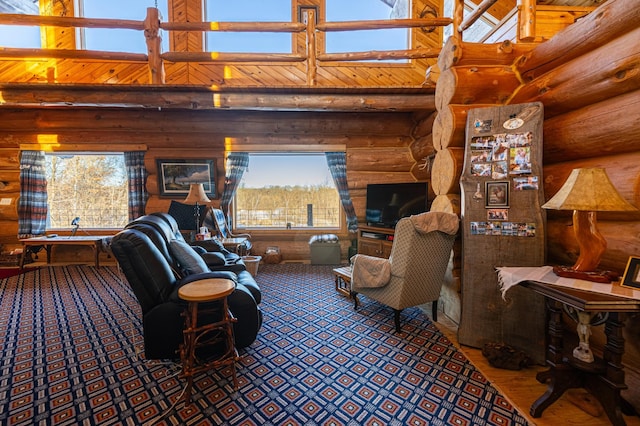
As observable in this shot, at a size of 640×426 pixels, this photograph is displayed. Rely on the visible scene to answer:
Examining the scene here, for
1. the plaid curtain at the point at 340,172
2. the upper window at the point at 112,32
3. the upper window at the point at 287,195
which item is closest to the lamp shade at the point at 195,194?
the upper window at the point at 287,195

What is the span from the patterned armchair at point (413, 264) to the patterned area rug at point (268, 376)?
1.09 feet

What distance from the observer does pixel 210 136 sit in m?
5.19

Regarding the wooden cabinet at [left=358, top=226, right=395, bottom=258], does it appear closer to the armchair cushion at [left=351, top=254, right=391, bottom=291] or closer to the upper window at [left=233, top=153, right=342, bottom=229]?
the upper window at [left=233, top=153, right=342, bottom=229]

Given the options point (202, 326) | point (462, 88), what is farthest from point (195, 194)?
point (462, 88)

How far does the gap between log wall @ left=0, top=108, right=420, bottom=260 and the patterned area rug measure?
281cm

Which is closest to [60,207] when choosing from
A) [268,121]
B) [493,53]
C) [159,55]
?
[159,55]

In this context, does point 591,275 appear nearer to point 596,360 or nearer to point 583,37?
point 596,360

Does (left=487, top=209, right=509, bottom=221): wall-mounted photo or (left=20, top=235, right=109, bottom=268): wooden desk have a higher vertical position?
(left=487, top=209, right=509, bottom=221): wall-mounted photo

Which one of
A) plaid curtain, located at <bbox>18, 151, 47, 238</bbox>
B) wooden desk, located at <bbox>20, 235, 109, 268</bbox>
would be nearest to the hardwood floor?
wooden desk, located at <bbox>20, 235, 109, 268</bbox>

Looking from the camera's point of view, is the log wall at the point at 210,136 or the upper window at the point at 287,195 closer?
the log wall at the point at 210,136

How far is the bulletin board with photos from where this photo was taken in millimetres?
2084

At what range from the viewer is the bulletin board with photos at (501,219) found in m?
2.08

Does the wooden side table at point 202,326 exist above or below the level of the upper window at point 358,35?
below

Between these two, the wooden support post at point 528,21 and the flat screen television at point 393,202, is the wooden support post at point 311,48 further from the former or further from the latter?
the wooden support post at point 528,21
